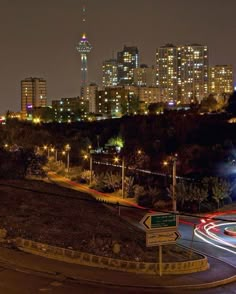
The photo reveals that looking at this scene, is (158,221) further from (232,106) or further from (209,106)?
(209,106)

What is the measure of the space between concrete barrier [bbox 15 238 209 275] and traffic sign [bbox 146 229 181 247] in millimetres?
944

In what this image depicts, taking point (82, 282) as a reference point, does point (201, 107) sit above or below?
above

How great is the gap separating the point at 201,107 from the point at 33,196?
3546 inches

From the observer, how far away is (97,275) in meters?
15.9

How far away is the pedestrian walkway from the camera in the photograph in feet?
50.9

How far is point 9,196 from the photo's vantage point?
26219 millimetres

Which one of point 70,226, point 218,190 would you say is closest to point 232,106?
point 218,190

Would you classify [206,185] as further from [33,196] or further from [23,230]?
[23,230]

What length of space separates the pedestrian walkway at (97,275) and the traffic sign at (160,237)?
996mm

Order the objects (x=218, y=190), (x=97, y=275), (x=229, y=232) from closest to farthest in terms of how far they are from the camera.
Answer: (x=97, y=275)
(x=229, y=232)
(x=218, y=190)

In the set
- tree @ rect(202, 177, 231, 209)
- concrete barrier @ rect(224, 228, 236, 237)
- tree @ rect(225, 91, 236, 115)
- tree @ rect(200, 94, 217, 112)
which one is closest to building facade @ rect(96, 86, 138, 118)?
tree @ rect(200, 94, 217, 112)

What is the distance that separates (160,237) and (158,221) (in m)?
0.47

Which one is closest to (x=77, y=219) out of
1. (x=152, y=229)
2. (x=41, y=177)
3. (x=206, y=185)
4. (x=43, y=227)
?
(x=43, y=227)

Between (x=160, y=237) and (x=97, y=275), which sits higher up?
(x=160, y=237)
